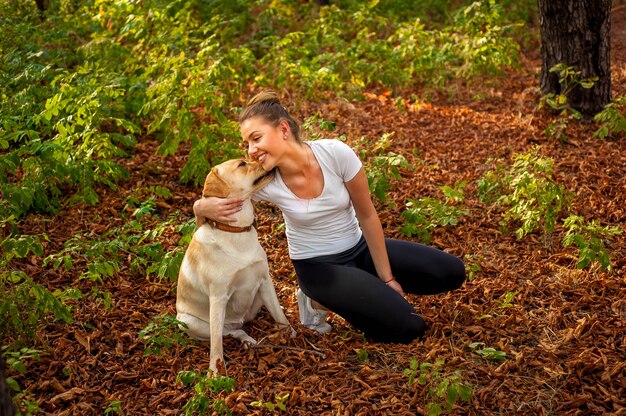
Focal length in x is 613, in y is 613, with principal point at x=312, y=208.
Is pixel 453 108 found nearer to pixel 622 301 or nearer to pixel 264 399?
pixel 622 301

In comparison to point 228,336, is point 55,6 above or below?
above

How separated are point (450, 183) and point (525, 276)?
5.38 feet

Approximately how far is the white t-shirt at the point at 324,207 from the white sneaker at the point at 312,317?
1.07 feet

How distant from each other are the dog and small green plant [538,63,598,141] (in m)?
3.88

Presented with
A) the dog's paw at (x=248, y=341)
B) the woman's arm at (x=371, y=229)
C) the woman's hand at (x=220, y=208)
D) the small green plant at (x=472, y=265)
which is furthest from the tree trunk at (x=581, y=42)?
the dog's paw at (x=248, y=341)

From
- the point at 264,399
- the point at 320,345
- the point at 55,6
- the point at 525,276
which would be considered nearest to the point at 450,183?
the point at 525,276

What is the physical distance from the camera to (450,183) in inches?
240

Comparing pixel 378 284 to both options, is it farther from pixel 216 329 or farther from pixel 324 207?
pixel 216 329

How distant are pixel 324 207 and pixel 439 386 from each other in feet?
4.49

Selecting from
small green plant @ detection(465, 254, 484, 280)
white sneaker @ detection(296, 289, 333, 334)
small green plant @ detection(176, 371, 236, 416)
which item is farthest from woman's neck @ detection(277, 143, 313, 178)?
Answer: small green plant @ detection(465, 254, 484, 280)

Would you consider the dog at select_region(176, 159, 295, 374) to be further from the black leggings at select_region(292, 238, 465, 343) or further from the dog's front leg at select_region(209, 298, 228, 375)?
the black leggings at select_region(292, 238, 465, 343)

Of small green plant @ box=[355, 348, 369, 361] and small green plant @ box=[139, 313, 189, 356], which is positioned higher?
small green plant @ box=[139, 313, 189, 356]

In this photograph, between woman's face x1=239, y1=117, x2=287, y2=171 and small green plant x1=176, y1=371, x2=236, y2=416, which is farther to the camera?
woman's face x1=239, y1=117, x2=287, y2=171

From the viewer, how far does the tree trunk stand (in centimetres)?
641
